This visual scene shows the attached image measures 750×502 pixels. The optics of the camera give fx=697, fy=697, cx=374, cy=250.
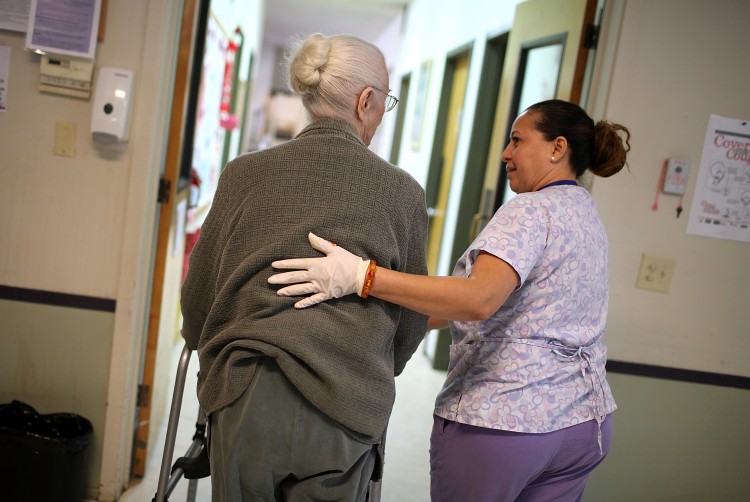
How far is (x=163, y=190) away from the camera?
7.37ft

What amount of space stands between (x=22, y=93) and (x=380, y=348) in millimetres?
1488

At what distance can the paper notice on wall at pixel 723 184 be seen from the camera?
2.22m

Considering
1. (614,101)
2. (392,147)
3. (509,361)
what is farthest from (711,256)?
(392,147)

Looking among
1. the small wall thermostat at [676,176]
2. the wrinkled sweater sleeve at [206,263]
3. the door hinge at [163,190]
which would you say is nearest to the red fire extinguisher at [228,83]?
A: the door hinge at [163,190]

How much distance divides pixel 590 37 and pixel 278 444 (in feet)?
5.52

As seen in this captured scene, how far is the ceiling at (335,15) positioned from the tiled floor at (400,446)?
3.68m

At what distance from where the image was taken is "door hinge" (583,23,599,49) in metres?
2.25

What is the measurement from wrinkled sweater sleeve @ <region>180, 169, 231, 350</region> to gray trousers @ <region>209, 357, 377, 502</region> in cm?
24

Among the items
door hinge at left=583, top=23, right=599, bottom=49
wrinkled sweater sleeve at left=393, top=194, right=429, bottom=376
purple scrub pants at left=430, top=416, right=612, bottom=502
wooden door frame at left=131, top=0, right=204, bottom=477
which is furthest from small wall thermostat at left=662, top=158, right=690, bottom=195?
wooden door frame at left=131, top=0, right=204, bottom=477

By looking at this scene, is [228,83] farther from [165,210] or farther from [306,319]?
[306,319]

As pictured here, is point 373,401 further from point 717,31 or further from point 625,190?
point 717,31

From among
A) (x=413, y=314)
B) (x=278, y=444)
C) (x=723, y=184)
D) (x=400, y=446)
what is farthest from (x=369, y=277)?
(x=400, y=446)

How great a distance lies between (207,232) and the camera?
1.38 metres

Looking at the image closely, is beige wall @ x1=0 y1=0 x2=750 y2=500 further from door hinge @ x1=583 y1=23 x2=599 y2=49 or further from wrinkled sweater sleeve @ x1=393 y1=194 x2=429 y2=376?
wrinkled sweater sleeve @ x1=393 y1=194 x2=429 y2=376
